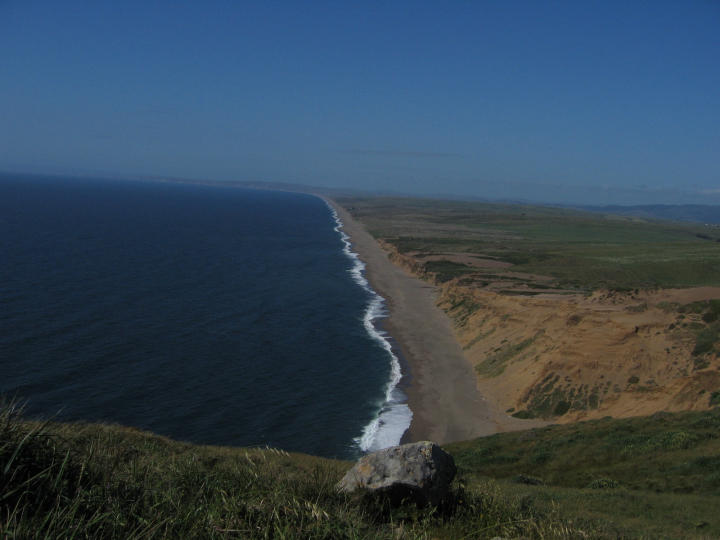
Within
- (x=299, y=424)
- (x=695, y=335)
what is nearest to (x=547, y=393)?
(x=695, y=335)

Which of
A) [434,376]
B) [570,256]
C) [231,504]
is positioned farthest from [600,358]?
[570,256]

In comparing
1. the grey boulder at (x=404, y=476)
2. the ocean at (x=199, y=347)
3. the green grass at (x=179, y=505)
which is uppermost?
the green grass at (x=179, y=505)

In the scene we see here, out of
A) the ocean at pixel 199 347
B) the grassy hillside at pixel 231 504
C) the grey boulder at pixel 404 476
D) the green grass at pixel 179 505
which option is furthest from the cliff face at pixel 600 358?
the green grass at pixel 179 505

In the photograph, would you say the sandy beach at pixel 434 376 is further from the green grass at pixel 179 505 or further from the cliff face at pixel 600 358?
the green grass at pixel 179 505

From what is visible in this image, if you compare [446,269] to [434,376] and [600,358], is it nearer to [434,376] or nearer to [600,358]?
[434,376]

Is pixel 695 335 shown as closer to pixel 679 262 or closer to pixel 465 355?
pixel 465 355

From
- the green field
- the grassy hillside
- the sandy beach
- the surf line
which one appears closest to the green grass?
the grassy hillside

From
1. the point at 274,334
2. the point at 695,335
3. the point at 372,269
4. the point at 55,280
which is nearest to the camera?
the point at 695,335
